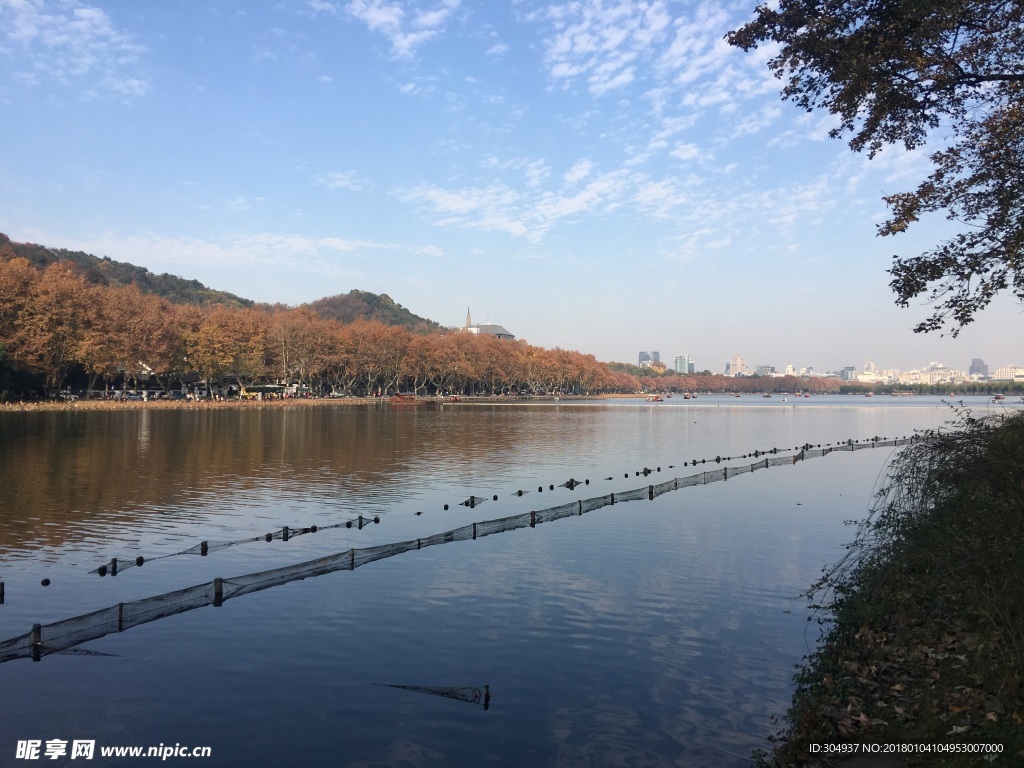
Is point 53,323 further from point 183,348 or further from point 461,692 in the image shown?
point 461,692

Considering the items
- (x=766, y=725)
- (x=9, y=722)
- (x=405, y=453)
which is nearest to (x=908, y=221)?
(x=766, y=725)

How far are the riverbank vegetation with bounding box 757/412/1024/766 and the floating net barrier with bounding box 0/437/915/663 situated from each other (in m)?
3.28

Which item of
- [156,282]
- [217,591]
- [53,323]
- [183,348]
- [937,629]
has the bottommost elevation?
[217,591]

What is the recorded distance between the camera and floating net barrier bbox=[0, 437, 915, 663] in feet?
34.4

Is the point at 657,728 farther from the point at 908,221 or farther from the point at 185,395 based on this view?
the point at 185,395

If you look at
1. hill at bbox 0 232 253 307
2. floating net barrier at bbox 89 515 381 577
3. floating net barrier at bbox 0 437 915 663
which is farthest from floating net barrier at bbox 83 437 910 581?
hill at bbox 0 232 253 307

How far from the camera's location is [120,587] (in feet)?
45.4

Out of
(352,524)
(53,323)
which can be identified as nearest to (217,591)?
(352,524)

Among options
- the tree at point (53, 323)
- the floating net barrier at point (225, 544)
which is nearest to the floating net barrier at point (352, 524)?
the floating net barrier at point (225, 544)

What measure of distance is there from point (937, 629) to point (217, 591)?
11.5 m

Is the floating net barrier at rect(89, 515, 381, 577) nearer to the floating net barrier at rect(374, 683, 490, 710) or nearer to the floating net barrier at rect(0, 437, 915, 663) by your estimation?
the floating net barrier at rect(0, 437, 915, 663)

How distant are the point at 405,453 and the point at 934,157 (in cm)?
3115

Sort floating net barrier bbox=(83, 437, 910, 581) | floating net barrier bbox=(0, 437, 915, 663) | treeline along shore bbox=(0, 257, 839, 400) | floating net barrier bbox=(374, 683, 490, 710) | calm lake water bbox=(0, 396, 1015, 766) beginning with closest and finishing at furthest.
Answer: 1. calm lake water bbox=(0, 396, 1015, 766)
2. floating net barrier bbox=(374, 683, 490, 710)
3. floating net barrier bbox=(0, 437, 915, 663)
4. floating net barrier bbox=(83, 437, 910, 581)
5. treeline along shore bbox=(0, 257, 839, 400)

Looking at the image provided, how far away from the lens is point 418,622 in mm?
12211
